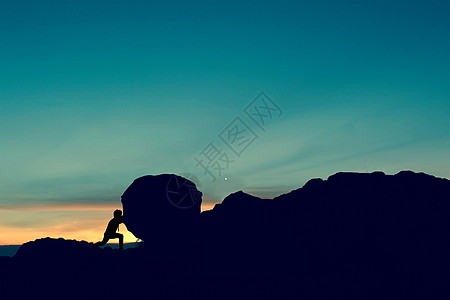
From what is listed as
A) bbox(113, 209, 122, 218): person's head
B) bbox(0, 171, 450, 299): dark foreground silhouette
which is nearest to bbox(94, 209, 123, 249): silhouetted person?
bbox(113, 209, 122, 218): person's head

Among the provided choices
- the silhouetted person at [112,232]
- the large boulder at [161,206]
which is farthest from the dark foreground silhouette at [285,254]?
the silhouetted person at [112,232]

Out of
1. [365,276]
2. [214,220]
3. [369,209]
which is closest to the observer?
[365,276]

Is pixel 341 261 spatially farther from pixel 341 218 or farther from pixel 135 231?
pixel 135 231

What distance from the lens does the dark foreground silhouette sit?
5078 centimetres

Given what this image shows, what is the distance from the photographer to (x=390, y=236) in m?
53.5

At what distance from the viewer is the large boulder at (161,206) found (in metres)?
58.2

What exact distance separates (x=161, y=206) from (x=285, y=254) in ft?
49.3

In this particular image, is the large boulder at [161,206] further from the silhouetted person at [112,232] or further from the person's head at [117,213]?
the silhouetted person at [112,232]

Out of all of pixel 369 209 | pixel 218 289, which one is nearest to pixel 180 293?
pixel 218 289

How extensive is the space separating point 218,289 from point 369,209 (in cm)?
1876

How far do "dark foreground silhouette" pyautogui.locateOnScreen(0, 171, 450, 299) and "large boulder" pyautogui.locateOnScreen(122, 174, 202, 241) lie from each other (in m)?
0.37

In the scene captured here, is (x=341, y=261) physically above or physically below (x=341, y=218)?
below

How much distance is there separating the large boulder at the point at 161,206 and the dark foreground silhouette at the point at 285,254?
1.21ft

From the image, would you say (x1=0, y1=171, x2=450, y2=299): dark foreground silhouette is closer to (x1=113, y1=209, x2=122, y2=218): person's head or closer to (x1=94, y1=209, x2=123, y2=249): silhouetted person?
(x1=113, y1=209, x2=122, y2=218): person's head
